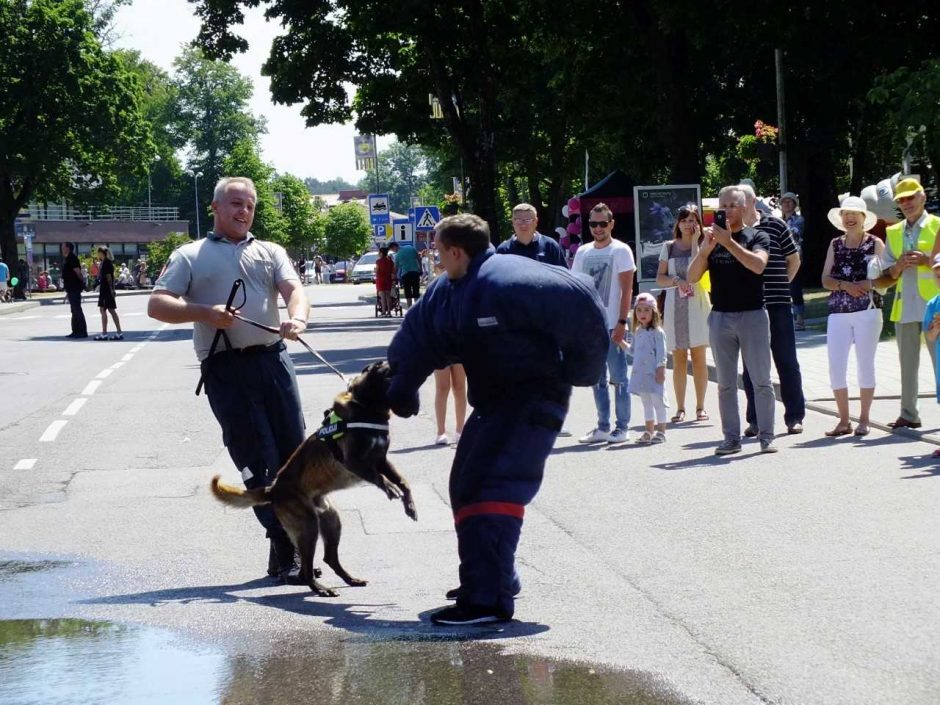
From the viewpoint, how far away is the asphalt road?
16.4ft

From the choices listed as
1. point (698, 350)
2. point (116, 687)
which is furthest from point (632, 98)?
point (116, 687)

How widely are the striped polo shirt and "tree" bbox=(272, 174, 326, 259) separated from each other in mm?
104495

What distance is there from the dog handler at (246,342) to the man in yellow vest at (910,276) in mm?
5933

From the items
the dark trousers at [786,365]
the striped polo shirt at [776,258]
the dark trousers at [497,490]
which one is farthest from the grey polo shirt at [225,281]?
the dark trousers at [786,365]

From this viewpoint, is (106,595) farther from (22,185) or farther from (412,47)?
(22,185)

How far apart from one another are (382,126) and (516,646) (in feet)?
112

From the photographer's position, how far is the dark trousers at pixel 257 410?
6980 mm

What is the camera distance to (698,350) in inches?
513

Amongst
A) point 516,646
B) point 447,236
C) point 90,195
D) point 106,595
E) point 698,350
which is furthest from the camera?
point 90,195

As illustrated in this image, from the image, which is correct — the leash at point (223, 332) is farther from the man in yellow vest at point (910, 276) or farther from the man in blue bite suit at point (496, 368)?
the man in yellow vest at point (910, 276)

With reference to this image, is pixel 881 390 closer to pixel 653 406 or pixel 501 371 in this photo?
pixel 653 406

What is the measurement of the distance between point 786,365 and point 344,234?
109516mm

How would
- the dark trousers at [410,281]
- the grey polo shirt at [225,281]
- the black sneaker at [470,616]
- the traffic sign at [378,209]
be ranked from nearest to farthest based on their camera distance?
the black sneaker at [470,616] → the grey polo shirt at [225,281] → the dark trousers at [410,281] → the traffic sign at [378,209]

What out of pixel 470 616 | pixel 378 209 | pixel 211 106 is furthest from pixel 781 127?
pixel 211 106
